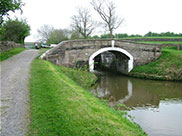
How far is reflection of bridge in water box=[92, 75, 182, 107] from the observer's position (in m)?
9.23

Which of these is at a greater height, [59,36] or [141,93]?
[59,36]

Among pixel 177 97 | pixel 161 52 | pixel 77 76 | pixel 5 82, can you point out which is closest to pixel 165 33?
pixel 161 52

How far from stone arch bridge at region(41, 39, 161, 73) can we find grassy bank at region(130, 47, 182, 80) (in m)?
0.71

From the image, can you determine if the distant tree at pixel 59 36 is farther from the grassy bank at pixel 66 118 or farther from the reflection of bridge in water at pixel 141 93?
the grassy bank at pixel 66 118

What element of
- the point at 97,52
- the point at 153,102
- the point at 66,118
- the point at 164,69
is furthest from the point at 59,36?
the point at 66,118

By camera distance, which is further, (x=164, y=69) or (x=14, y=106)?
(x=164, y=69)

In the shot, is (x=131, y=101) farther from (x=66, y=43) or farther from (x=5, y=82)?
(x=66, y=43)

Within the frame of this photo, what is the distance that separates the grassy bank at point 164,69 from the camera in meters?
14.3

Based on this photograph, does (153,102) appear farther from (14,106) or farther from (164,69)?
(14,106)

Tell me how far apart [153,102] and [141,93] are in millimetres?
1828

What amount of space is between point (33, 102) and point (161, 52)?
603 inches

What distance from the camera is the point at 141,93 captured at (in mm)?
11047

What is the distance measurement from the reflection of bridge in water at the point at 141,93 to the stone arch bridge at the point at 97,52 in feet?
11.3

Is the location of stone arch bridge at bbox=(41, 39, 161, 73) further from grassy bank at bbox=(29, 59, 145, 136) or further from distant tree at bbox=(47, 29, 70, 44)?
distant tree at bbox=(47, 29, 70, 44)
